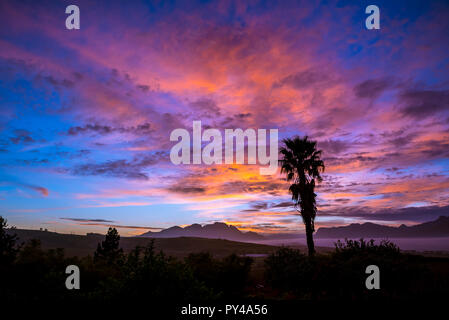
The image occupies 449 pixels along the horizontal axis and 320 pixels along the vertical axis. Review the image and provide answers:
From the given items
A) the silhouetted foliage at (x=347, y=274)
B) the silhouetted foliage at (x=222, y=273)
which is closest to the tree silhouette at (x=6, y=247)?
the silhouetted foliage at (x=222, y=273)

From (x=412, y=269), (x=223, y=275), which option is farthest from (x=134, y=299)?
(x=412, y=269)

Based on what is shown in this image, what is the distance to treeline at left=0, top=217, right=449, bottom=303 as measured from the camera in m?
8.09

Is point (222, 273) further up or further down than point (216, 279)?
further up

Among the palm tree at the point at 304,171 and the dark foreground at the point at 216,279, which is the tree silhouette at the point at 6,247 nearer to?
the dark foreground at the point at 216,279

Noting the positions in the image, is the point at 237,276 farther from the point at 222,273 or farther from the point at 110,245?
the point at 110,245

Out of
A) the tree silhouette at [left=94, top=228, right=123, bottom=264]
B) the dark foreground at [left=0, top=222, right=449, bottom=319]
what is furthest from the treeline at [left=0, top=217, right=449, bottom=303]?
the tree silhouette at [left=94, top=228, right=123, bottom=264]

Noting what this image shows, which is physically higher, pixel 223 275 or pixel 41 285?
pixel 41 285

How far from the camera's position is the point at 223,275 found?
1633cm

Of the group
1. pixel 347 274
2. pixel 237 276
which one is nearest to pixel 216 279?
pixel 237 276

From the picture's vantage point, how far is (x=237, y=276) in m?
16.6
